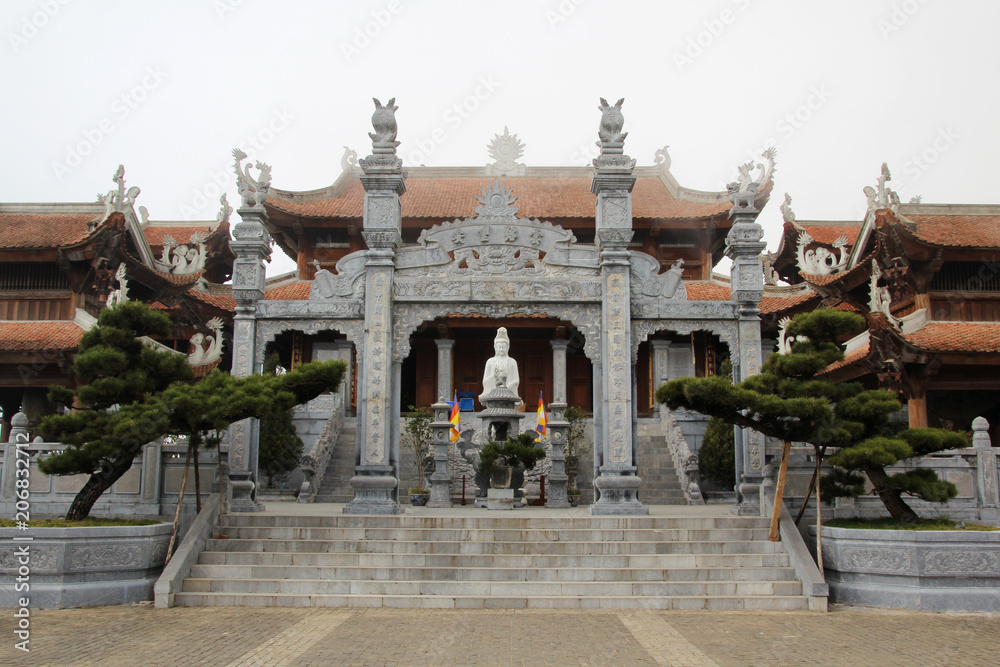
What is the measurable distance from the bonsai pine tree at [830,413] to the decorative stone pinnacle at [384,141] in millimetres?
6034

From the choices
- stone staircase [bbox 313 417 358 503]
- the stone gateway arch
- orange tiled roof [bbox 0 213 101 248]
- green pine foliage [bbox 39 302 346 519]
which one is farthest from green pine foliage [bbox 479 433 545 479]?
orange tiled roof [bbox 0 213 101 248]

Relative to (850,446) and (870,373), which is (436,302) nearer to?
(850,446)

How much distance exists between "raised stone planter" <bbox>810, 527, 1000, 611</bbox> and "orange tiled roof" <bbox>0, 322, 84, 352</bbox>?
1652 centimetres

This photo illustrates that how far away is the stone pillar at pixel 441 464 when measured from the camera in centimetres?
1568

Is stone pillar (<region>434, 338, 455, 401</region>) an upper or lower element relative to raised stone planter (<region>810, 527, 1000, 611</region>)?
upper

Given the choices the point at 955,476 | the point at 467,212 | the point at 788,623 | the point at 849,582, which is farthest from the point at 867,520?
the point at 467,212

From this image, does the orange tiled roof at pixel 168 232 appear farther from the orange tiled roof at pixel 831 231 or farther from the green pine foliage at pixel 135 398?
the orange tiled roof at pixel 831 231

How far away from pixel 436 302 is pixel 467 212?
43.7 feet

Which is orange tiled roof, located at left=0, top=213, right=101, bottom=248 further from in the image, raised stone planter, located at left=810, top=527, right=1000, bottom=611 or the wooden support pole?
raised stone planter, located at left=810, top=527, right=1000, bottom=611

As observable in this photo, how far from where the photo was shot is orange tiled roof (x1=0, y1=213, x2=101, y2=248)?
→ 786 inches

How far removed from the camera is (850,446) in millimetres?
10023

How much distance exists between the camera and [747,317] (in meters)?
12.8

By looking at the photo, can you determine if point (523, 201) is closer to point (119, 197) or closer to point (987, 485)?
point (119, 197)

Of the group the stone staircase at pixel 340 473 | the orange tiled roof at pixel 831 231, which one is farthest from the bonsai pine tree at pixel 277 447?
the orange tiled roof at pixel 831 231
